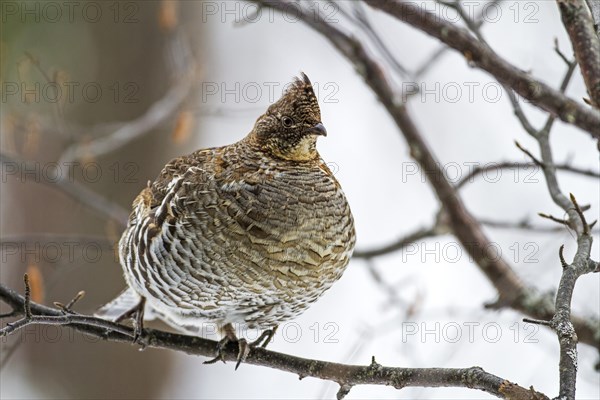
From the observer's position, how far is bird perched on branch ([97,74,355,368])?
11.1 ft

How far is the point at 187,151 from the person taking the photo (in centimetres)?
780

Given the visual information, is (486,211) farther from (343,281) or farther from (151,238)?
(151,238)

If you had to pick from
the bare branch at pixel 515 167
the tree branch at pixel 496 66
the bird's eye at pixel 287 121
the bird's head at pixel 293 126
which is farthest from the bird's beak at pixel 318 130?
the bare branch at pixel 515 167

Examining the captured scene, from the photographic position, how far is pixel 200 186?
3.51 meters

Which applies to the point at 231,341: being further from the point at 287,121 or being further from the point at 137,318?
the point at 287,121

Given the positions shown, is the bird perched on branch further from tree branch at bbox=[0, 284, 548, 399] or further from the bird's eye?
tree branch at bbox=[0, 284, 548, 399]

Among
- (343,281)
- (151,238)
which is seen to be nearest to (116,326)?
(151,238)

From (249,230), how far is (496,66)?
1256mm

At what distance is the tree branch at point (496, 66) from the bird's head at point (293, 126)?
49cm

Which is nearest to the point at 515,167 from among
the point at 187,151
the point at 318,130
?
the point at 318,130

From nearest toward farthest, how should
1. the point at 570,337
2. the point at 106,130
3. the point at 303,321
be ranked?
1. the point at 570,337
2. the point at 106,130
3. the point at 303,321

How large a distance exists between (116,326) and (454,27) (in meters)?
1.93

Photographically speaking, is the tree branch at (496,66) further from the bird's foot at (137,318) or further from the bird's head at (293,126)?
the bird's foot at (137,318)

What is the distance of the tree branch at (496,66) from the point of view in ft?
10.9
